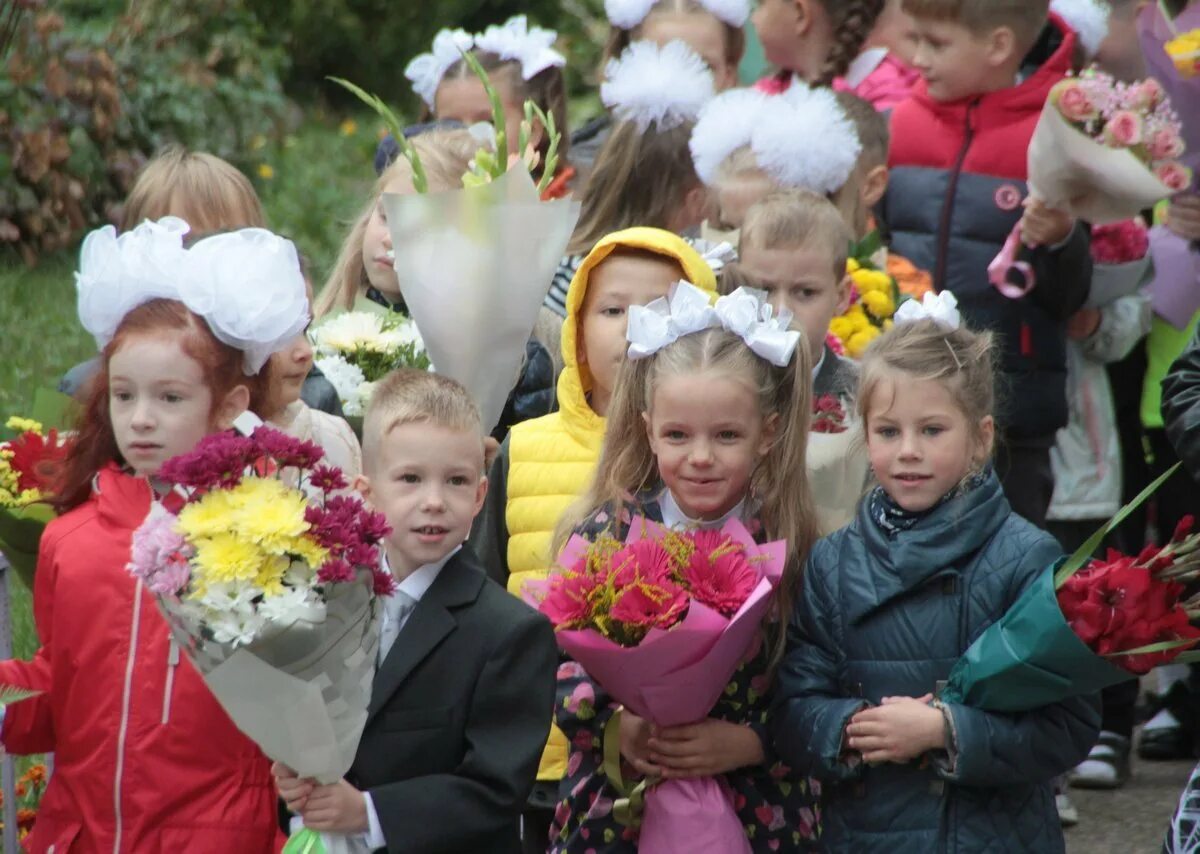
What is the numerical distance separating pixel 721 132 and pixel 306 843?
9.90 ft

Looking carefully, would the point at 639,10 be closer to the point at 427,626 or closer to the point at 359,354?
the point at 359,354

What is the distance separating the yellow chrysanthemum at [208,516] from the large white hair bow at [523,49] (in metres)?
4.16

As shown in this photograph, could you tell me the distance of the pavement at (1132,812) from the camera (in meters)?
5.96

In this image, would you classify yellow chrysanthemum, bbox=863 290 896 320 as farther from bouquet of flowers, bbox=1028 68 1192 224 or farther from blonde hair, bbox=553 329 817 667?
blonde hair, bbox=553 329 817 667

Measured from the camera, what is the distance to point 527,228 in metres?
4.59

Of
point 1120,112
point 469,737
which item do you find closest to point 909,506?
point 469,737

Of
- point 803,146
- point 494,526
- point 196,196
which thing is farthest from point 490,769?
point 803,146

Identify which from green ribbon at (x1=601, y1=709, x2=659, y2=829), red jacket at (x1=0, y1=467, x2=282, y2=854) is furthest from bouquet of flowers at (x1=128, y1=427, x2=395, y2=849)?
green ribbon at (x1=601, y1=709, x2=659, y2=829)

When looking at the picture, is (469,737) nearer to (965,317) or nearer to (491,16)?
(965,317)

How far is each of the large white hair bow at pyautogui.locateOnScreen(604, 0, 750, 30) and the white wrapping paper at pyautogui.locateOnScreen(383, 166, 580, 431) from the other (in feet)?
10.0

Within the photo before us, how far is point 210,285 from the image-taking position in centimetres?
418

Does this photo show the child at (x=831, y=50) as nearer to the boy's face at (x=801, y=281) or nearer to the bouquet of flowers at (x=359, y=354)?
the boy's face at (x=801, y=281)

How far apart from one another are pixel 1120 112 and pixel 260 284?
2719mm

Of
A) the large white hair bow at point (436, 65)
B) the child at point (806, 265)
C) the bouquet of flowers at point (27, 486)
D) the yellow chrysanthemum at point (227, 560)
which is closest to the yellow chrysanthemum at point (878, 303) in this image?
the child at point (806, 265)
